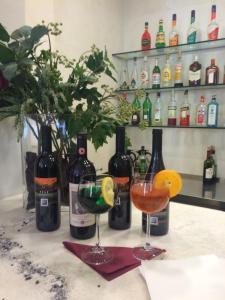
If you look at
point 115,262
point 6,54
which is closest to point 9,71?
point 6,54

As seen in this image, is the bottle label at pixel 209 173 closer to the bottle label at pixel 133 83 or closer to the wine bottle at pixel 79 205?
the bottle label at pixel 133 83

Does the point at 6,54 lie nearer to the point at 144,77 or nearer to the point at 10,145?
the point at 10,145

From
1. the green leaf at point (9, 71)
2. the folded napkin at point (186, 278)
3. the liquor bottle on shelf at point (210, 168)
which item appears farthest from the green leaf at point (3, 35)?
the liquor bottle on shelf at point (210, 168)

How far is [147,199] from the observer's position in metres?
0.65

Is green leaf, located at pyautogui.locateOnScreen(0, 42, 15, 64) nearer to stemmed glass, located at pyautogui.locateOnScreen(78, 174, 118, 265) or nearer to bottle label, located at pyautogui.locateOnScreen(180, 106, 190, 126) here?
stemmed glass, located at pyautogui.locateOnScreen(78, 174, 118, 265)

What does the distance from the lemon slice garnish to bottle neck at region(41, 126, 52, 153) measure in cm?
23

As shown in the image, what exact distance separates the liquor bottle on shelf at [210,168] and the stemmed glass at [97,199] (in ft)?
5.03

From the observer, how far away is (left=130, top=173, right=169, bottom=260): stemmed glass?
649mm

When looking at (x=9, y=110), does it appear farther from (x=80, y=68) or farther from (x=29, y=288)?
(x=29, y=288)

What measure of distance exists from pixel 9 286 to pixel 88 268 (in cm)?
16

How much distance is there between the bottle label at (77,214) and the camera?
714mm

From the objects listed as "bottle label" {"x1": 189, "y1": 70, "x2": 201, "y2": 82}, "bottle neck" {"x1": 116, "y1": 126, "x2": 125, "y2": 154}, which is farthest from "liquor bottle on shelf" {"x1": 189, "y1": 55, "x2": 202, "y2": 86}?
"bottle neck" {"x1": 116, "y1": 126, "x2": 125, "y2": 154}

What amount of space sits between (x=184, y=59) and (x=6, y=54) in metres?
1.67

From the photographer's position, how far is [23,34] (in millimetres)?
807
